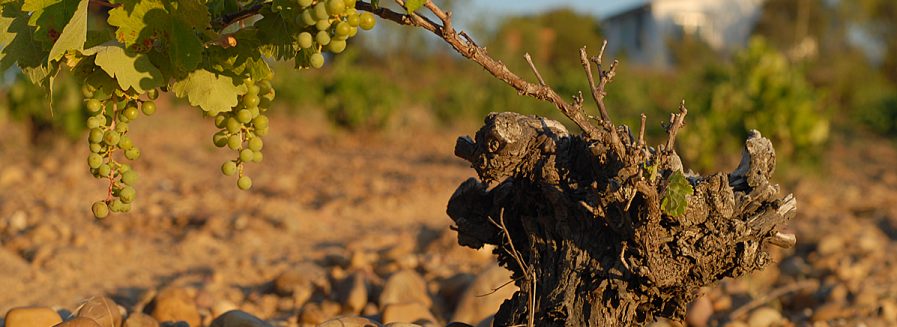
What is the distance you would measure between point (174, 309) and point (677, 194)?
7.73ft

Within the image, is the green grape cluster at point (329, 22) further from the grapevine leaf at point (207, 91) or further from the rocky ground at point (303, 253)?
the rocky ground at point (303, 253)

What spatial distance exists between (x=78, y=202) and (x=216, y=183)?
1.78m


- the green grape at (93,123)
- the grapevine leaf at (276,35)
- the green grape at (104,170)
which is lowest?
the green grape at (104,170)

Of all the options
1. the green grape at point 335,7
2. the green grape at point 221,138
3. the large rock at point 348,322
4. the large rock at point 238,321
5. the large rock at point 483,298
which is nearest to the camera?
the green grape at point 335,7

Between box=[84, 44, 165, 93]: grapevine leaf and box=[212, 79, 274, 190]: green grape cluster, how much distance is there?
0.25 metres

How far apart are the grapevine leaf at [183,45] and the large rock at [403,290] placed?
2497 mm

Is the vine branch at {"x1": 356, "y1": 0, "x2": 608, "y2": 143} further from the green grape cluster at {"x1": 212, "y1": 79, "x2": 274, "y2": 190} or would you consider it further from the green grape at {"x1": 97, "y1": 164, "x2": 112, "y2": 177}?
the green grape at {"x1": 97, "y1": 164, "x2": 112, "y2": 177}

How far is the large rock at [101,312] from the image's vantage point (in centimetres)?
310

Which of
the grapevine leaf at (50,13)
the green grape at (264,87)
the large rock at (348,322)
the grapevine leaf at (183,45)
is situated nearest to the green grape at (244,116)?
the green grape at (264,87)

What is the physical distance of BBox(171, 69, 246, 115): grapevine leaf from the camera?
220cm

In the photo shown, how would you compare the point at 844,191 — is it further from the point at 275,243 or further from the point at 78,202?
the point at 78,202

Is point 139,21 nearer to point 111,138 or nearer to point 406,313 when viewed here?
point 111,138

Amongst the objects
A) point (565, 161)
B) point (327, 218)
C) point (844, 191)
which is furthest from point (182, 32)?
point (844, 191)

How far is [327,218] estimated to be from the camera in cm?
778
